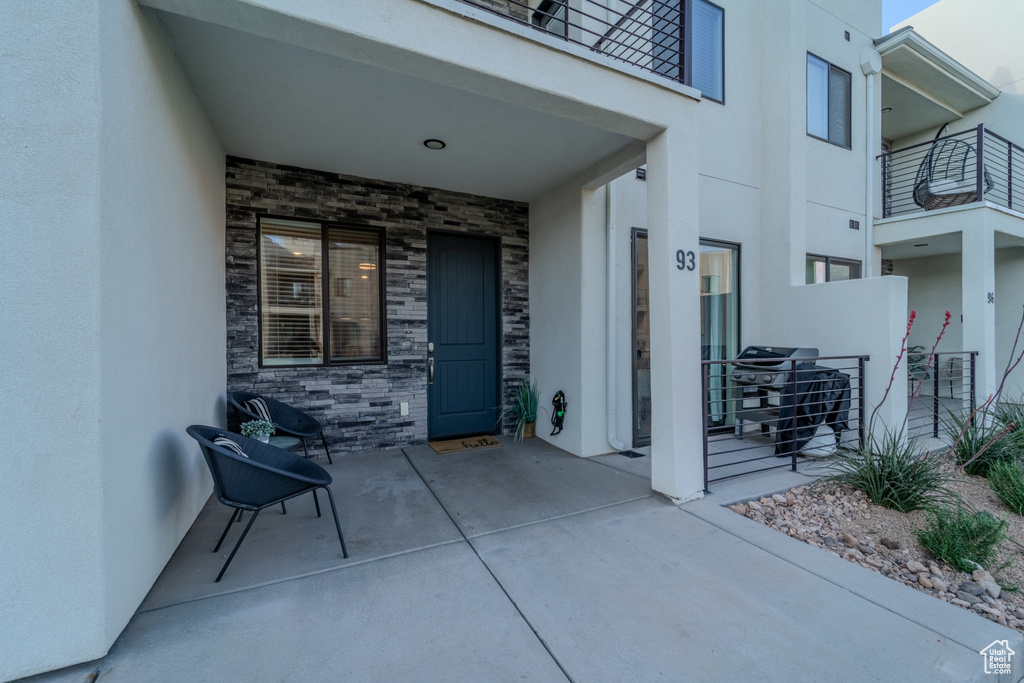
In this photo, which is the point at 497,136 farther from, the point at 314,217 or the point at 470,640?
the point at 470,640

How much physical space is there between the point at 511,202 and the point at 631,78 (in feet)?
7.28

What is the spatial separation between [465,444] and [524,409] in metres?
0.76

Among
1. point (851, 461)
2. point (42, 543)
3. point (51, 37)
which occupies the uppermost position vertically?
point (51, 37)

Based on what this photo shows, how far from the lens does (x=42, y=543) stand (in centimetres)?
148

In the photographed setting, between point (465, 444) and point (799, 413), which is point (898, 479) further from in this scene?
point (465, 444)

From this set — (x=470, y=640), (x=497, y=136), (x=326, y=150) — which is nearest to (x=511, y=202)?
(x=497, y=136)

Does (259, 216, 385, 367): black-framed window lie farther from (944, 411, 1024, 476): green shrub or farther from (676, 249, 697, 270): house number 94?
(944, 411, 1024, 476): green shrub

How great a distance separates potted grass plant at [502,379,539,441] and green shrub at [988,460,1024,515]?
3.73 metres

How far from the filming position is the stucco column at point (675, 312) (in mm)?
3014

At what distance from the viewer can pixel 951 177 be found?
6.04 m

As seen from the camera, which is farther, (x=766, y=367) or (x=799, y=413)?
(x=799, y=413)

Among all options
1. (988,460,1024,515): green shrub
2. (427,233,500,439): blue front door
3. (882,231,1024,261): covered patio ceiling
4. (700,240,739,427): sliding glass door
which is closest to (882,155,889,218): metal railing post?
(882,231,1024,261): covered patio ceiling

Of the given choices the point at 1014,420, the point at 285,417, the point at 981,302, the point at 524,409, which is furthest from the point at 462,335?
the point at 981,302

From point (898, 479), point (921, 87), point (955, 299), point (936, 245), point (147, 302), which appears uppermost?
point (921, 87)
